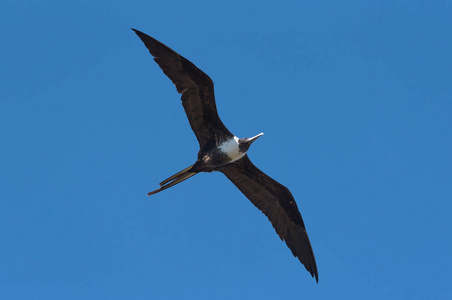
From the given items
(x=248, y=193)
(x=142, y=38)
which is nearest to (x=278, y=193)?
(x=248, y=193)

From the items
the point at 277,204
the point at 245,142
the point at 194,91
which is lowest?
the point at 277,204

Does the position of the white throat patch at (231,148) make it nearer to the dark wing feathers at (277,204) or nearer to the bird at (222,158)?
the bird at (222,158)

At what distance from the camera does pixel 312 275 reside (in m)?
14.5

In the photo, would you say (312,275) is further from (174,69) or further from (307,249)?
(174,69)

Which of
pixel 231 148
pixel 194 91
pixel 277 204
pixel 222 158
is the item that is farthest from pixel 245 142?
pixel 277 204

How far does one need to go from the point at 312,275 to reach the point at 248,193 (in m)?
2.37

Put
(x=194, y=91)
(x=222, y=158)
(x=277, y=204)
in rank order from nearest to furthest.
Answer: (x=194, y=91), (x=222, y=158), (x=277, y=204)

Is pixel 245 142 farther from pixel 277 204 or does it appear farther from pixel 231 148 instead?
pixel 277 204

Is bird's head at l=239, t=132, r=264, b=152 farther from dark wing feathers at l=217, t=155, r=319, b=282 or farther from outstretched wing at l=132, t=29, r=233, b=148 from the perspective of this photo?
dark wing feathers at l=217, t=155, r=319, b=282

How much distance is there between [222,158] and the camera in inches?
534

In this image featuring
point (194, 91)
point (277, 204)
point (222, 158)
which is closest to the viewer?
point (194, 91)

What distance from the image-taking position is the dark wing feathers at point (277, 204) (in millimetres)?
14375

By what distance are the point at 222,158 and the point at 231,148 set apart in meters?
0.29

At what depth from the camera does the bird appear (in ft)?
41.4
